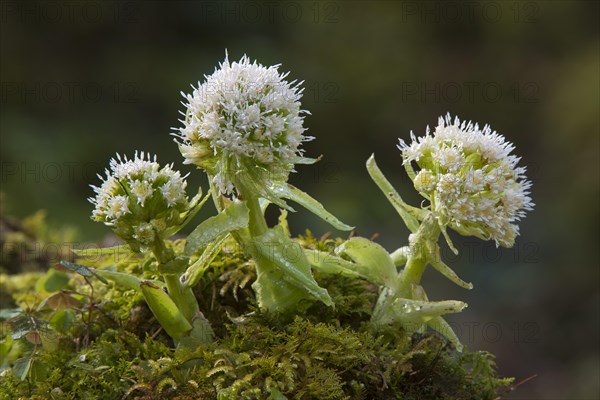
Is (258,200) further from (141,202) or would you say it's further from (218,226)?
(141,202)

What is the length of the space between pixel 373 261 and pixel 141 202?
0.66 metres

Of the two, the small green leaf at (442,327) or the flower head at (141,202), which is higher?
the flower head at (141,202)

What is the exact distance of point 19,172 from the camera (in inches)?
203

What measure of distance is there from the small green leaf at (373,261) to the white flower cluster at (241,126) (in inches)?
12.1

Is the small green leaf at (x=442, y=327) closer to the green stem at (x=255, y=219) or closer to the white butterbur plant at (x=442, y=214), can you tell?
the white butterbur plant at (x=442, y=214)

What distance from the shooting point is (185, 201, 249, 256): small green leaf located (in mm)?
1668

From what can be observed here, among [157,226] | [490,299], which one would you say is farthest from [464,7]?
[157,226]

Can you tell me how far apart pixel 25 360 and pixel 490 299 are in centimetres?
404

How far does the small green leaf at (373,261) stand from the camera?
6.08ft

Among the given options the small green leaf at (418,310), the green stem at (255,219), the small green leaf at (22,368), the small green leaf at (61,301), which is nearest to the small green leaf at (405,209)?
the small green leaf at (418,310)

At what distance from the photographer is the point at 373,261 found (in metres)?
1.86

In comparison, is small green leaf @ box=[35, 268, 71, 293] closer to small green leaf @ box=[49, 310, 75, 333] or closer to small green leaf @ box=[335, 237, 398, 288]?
small green leaf @ box=[49, 310, 75, 333]

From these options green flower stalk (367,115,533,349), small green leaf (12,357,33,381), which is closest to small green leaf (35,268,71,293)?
small green leaf (12,357,33,381)

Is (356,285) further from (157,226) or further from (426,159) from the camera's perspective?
(157,226)
